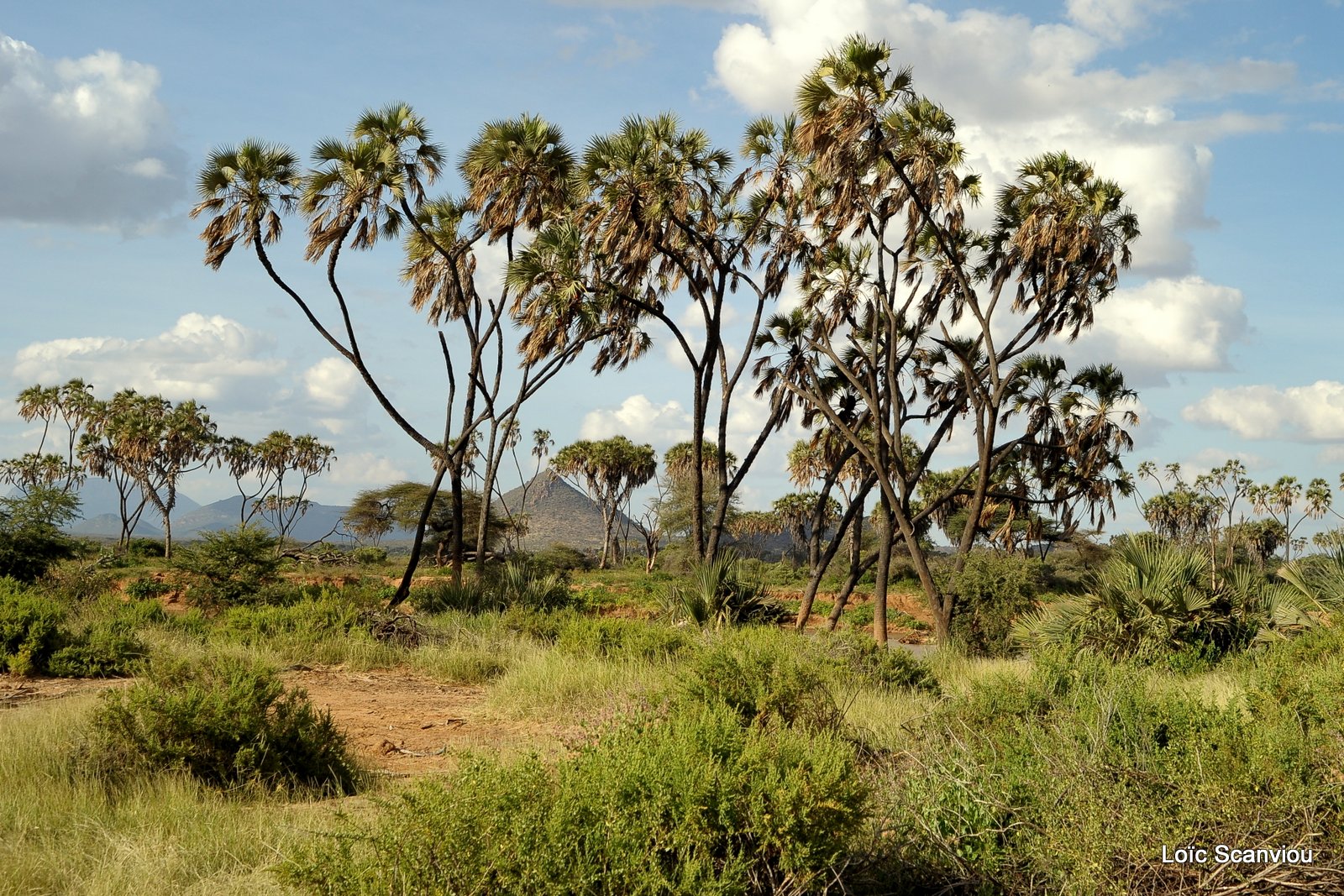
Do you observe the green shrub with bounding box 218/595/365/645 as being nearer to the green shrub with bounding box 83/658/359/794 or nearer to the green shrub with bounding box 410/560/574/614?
the green shrub with bounding box 410/560/574/614

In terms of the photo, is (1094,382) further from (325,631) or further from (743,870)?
(743,870)

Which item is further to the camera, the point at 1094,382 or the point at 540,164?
the point at 1094,382

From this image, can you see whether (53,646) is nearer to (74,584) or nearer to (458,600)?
(74,584)

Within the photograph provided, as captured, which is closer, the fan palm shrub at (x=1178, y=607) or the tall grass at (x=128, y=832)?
the tall grass at (x=128, y=832)

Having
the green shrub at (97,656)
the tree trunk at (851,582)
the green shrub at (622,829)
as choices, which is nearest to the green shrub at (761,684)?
the green shrub at (622,829)

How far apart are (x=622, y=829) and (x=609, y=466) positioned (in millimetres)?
64872

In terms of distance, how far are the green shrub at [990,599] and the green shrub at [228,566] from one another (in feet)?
49.9

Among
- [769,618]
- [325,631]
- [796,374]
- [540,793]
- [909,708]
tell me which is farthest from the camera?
[796,374]

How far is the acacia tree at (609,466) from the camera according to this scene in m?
69.1

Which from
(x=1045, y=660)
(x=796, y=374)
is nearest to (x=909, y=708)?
(x=1045, y=660)

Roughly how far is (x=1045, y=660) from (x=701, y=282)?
15.4 metres

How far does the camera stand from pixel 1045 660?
30.7 feet

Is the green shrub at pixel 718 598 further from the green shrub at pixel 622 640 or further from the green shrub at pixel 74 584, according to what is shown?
the green shrub at pixel 74 584

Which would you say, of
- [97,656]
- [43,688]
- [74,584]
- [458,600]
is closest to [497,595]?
[458,600]
